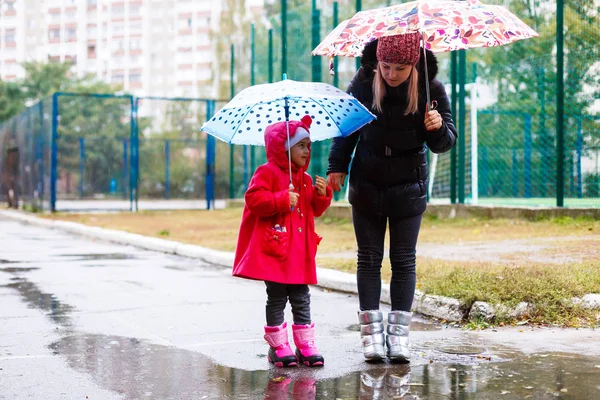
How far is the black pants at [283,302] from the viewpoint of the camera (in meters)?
4.86

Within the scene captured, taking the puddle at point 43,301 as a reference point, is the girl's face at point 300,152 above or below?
above

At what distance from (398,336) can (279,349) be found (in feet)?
1.97

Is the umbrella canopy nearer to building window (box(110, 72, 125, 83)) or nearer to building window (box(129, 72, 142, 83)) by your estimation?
building window (box(129, 72, 142, 83))

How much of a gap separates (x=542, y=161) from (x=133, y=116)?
40.3ft

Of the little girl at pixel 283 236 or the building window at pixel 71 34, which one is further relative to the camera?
the building window at pixel 71 34

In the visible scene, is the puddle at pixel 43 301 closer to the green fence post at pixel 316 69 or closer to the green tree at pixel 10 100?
the green fence post at pixel 316 69

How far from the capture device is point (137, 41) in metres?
107

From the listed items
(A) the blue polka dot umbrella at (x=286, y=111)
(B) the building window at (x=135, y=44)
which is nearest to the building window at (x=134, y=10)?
(B) the building window at (x=135, y=44)

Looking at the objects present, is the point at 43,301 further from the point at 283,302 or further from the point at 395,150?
the point at 395,150

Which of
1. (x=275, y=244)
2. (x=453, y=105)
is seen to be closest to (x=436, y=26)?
(x=275, y=244)

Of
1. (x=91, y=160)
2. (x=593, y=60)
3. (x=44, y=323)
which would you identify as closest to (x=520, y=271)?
(x=44, y=323)

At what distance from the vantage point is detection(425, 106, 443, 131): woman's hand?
473 cm

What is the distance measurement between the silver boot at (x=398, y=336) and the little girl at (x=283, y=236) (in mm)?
364

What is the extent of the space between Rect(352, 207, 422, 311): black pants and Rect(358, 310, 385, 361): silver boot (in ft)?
0.28
